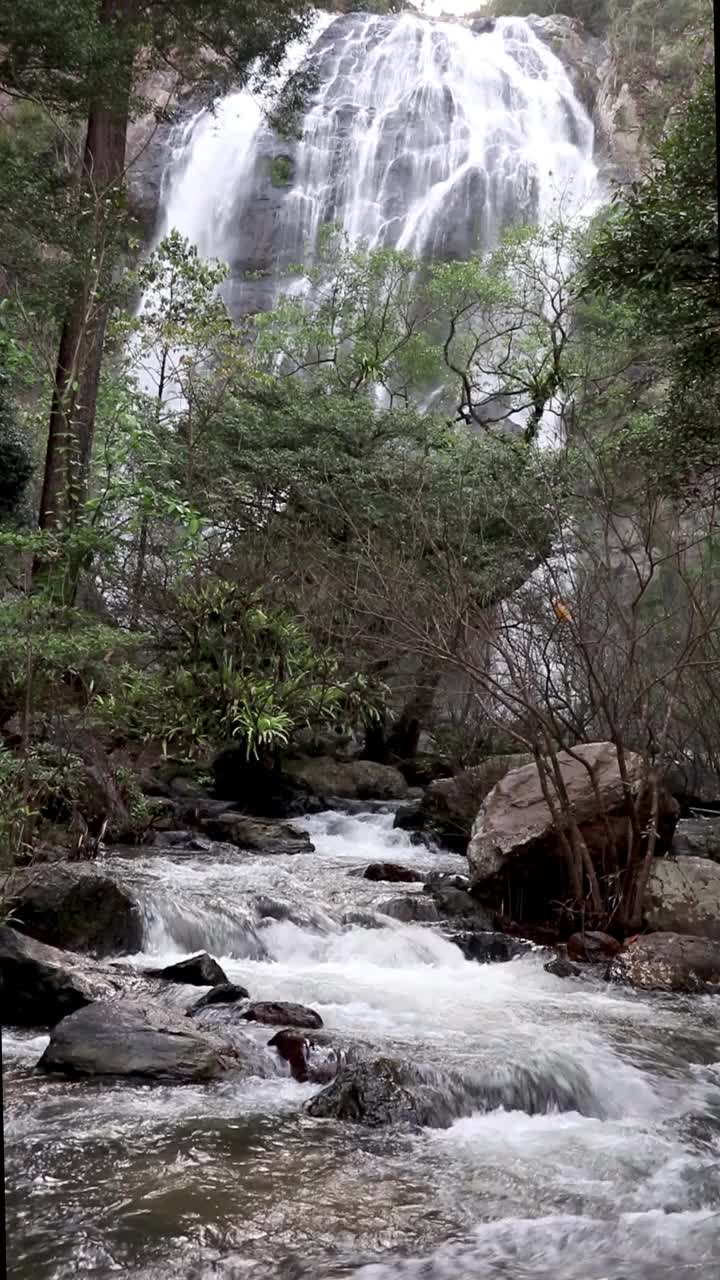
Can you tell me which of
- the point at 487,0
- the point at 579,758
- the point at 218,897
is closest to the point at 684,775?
the point at 579,758

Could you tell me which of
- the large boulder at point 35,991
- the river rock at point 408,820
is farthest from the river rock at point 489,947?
the river rock at point 408,820

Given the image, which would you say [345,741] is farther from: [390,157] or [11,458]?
[390,157]

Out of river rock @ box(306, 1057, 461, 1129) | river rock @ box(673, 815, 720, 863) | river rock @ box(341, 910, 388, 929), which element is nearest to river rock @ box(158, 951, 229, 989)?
river rock @ box(306, 1057, 461, 1129)

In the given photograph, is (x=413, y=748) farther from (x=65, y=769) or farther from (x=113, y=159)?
(x=113, y=159)

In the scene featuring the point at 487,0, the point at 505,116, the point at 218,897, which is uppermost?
the point at 487,0

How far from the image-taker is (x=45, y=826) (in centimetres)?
927

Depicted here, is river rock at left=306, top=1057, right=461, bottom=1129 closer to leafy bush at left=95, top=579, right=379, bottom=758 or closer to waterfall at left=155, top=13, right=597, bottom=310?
leafy bush at left=95, top=579, right=379, bottom=758

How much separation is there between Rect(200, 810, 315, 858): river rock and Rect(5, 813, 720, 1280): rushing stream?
12.1ft

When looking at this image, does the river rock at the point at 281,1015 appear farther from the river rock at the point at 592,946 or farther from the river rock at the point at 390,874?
the river rock at the point at 390,874

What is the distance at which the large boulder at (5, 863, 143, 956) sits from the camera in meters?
7.04

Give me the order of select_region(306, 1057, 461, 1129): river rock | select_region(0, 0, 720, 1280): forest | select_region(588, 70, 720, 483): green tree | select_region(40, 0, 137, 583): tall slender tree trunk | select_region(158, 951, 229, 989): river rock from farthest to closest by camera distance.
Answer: select_region(40, 0, 137, 583): tall slender tree trunk → select_region(158, 951, 229, 989): river rock → select_region(588, 70, 720, 483): green tree → select_region(306, 1057, 461, 1129): river rock → select_region(0, 0, 720, 1280): forest

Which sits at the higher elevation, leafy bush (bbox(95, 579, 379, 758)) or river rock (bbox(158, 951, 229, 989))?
leafy bush (bbox(95, 579, 379, 758))

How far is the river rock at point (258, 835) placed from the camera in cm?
1103

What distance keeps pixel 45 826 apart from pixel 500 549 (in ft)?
26.3
